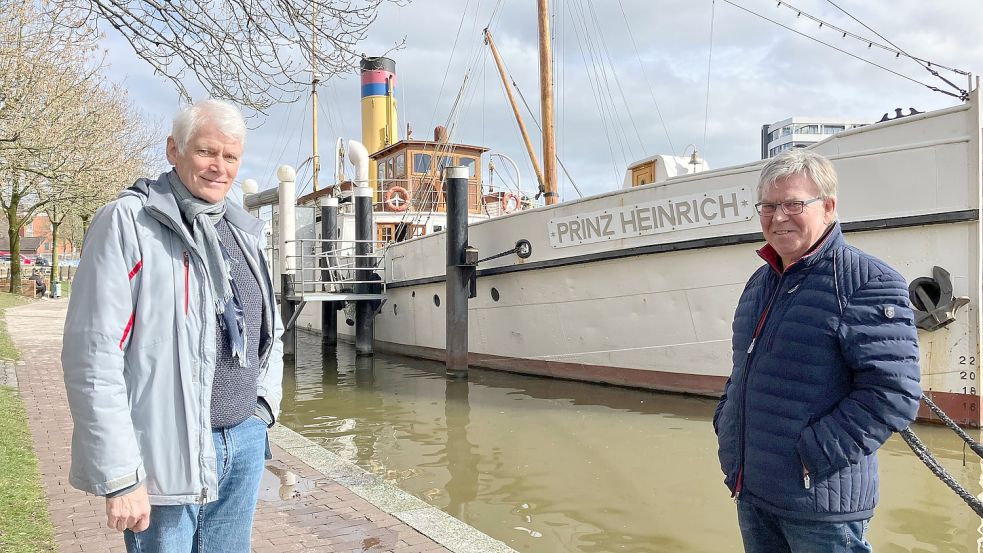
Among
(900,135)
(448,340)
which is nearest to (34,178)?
(448,340)

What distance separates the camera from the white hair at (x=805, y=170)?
184cm

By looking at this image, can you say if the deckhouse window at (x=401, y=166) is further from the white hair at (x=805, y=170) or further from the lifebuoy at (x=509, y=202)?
the white hair at (x=805, y=170)

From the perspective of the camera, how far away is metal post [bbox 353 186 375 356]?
13.4m

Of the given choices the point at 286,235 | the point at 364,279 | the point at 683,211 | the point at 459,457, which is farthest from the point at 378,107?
the point at 459,457

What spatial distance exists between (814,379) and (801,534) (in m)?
0.38

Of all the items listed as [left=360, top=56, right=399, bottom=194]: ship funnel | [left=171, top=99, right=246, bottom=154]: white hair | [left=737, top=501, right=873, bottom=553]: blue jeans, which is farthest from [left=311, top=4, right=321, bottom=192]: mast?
[left=737, top=501, right=873, bottom=553]: blue jeans

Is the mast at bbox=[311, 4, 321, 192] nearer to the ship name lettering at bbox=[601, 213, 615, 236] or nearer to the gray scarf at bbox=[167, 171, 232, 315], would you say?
the gray scarf at bbox=[167, 171, 232, 315]

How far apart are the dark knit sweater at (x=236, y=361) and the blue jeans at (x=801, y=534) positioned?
4.37ft

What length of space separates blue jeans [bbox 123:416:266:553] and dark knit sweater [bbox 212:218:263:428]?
0.15 feet

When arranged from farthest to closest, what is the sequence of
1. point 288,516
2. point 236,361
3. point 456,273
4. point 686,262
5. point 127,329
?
point 456,273 < point 686,262 < point 288,516 < point 236,361 < point 127,329

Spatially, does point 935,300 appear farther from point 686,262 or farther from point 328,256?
point 328,256

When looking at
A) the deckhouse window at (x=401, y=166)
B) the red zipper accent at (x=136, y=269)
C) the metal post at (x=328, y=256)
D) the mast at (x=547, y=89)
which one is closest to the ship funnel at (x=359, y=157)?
the metal post at (x=328, y=256)

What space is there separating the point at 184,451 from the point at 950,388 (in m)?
6.72

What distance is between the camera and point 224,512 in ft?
6.21
